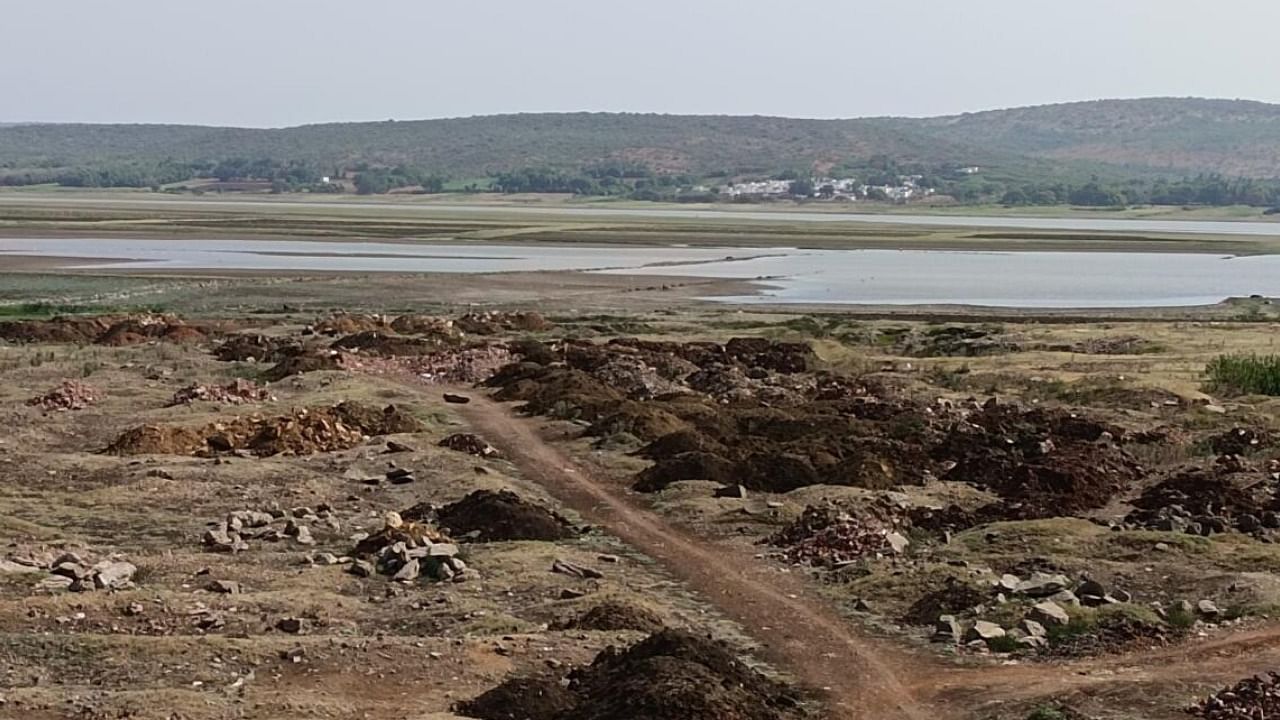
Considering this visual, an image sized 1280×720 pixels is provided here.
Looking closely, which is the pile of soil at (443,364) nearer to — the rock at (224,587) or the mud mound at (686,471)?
the mud mound at (686,471)

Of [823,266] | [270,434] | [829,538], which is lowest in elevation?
[823,266]

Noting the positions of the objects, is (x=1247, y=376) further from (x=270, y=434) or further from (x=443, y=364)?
(x=270, y=434)

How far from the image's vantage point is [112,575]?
17000 mm

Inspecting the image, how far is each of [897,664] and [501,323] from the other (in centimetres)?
3997

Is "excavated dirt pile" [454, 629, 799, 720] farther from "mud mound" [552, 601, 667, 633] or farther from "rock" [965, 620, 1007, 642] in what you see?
"rock" [965, 620, 1007, 642]

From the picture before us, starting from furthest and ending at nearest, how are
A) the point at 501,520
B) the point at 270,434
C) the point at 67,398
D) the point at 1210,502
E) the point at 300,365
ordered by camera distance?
the point at 300,365 < the point at 67,398 < the point at 270,434 < the point at 1210,502 < the point at 501,520

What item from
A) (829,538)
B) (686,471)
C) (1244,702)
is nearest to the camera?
(1244,702)

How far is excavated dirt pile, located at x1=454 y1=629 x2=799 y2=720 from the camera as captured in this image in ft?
39.9

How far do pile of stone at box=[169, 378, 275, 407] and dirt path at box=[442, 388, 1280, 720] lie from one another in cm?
1629

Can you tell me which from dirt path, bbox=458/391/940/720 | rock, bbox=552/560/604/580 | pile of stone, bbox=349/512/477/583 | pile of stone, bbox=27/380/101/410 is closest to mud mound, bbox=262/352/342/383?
pile of stone, bbox=27/380/101/410

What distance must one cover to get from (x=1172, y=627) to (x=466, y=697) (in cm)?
725

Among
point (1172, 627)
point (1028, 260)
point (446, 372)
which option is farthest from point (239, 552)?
point (1028, 260)

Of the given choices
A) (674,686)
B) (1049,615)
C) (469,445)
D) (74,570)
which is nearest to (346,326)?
(469,445)

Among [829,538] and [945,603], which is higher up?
[945,603]
